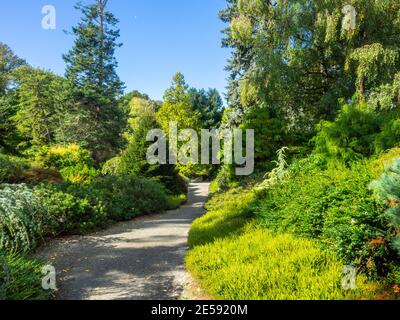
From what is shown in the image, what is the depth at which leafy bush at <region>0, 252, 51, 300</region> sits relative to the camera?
4.07 metres

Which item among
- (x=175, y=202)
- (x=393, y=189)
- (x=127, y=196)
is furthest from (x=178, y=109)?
(x=393, y=189)

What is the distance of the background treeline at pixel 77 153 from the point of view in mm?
6223

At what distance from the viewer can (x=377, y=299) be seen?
3711 millimetres

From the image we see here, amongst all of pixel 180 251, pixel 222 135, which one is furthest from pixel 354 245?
pixel 222 135

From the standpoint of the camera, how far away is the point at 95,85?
82.0 ft

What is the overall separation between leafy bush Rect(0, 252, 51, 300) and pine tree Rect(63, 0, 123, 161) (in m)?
20.3

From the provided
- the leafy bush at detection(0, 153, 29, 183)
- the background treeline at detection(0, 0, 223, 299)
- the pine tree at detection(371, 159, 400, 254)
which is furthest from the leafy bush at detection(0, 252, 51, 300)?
the leafy bush at detection(0, 153, 29, 183)

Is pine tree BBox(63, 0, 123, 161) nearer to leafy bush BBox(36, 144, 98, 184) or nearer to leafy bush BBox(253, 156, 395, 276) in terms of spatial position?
leafy bush BBox(36, 144, 98, 184)

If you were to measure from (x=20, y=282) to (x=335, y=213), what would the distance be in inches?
179

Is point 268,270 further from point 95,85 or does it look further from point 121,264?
point 95,85

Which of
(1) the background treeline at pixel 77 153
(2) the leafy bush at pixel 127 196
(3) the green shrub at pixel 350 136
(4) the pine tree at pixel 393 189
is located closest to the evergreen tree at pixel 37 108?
(1) the background treeline at pixel 77 153

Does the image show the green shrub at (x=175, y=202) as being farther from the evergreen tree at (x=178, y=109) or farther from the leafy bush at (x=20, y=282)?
the evergreen tree at (x=178, y=109)

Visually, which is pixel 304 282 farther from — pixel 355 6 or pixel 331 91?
pixel 355 6
